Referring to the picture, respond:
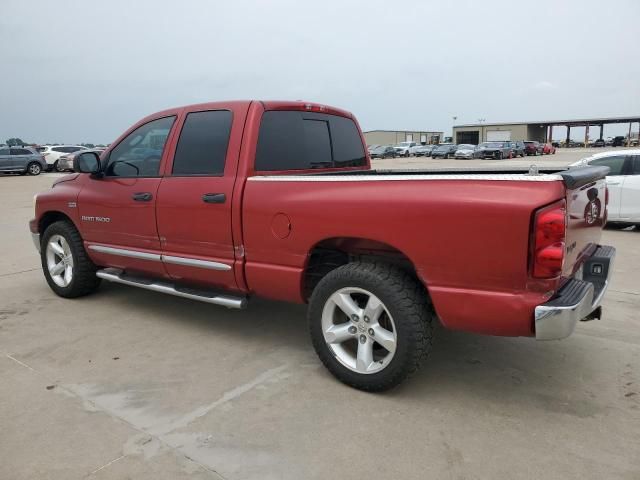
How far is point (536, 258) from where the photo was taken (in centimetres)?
257

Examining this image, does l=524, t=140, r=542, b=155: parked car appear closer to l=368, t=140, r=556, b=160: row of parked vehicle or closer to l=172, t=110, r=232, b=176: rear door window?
l=368, t=140, r=556, b=160: row of parked vehicle

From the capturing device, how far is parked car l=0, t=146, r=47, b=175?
26.9m

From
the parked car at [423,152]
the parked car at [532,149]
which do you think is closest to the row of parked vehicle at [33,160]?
the parked car at [423,152]

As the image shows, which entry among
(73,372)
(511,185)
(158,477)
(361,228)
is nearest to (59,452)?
(158,477)

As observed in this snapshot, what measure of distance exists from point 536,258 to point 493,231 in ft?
0.81

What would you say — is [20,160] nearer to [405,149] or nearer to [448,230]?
[448,230]

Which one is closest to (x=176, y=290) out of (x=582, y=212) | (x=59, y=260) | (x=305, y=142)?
(x=305, y=142)

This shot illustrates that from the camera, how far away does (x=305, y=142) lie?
13.8ft

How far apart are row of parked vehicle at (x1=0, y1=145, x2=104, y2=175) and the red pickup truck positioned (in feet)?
76.0

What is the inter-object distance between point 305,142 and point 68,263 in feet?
9.46

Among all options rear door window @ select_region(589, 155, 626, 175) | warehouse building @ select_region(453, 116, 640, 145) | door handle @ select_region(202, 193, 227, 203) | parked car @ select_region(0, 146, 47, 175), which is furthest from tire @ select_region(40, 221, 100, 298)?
warehouse building @ select_region(453, 116, 640, 145)

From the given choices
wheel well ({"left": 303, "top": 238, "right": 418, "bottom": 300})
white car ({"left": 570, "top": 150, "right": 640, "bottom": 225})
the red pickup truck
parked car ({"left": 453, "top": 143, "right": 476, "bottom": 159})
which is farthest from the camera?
parked car ({"left": 453, "top": 143, "right": 476, "bottom": 159})

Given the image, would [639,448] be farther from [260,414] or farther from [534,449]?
[260,414]

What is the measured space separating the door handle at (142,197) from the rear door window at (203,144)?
0.97 feet
